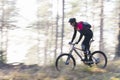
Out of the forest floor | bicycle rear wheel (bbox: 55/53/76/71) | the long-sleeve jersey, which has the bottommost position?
the forest floor

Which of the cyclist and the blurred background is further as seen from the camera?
the blurred background

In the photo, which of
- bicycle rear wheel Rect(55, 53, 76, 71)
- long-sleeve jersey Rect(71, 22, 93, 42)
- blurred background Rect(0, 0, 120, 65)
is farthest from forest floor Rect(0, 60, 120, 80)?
blurred background Rect(0, 0, 120, 65)

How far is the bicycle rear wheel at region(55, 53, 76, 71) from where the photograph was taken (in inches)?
491

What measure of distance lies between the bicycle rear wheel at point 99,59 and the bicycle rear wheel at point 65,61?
85 centimetres

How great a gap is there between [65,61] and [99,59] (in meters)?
1.33

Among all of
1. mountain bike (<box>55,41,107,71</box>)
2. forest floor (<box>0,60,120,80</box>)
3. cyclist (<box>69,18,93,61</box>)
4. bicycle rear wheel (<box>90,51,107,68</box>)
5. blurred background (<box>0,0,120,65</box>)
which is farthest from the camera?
blurred background (<box>0,0,120,65</box>)

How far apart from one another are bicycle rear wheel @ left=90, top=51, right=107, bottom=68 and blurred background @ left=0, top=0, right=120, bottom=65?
68.9 ft

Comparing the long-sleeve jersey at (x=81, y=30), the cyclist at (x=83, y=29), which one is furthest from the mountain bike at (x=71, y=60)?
the long-sleeve jersey at (x=81, y=30)

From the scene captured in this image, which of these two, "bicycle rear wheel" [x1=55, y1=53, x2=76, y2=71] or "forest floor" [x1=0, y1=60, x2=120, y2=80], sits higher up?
"bicycle rear wheel" [x1=55, y1=53, x2=76, y2=71]

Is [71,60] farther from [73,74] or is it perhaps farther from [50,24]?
[50,24]

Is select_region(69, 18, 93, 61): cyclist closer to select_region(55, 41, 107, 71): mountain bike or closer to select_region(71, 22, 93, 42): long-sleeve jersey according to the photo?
select_region(71, 22, 93, 42): long-sleeve jersey

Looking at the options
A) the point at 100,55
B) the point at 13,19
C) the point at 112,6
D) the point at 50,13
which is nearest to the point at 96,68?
the point at 100,55

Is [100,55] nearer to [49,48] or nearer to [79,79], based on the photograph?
[79,79]

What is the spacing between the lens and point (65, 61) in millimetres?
12617
